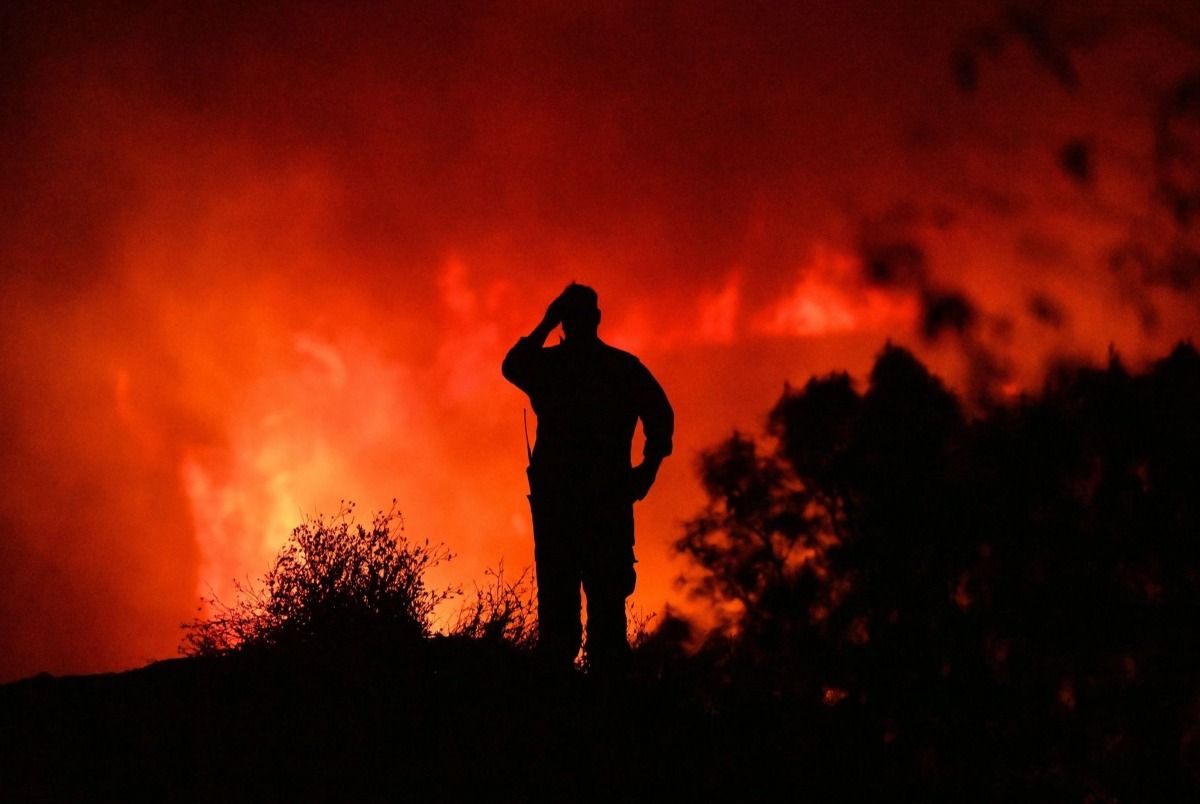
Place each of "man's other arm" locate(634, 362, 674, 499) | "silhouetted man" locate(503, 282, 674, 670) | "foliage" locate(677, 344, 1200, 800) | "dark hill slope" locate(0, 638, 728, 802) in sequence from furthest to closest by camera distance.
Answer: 1. "foliage" locate(677, 344, 1200, 800)
2. "man's other arm" locate(634, 362, 674, 499)
3. "silhouetted man" locate(503, 282, 674, 670)
4. "dark hill slope" locate(0, 638, 728, 802)

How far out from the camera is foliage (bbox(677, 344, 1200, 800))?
58.1 ft

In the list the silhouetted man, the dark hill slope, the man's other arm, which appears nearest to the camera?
the dark hill slope

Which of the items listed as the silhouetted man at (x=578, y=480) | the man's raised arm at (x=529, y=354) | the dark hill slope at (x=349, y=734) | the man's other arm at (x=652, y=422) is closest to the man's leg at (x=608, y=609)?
the silhouetted man at (x=578, y=480)

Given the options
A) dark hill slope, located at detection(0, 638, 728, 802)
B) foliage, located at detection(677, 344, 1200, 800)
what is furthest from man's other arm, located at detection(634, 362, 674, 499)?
foliage, located at detection(677, 344, 1200, 800)

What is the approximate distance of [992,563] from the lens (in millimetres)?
19516

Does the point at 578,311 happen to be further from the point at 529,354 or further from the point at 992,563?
the point at 992,563

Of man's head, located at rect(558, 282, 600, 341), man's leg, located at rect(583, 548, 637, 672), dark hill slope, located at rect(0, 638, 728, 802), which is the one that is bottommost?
dark hill slope, located at rect(0, 638, 728, 802)

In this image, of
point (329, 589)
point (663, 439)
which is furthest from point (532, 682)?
point (329, 589)

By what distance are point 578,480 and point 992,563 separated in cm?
1605

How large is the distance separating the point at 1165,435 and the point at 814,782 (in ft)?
59.3

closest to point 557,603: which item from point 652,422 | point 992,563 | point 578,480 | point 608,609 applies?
point 608,609

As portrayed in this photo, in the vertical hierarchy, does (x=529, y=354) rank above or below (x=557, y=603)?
above

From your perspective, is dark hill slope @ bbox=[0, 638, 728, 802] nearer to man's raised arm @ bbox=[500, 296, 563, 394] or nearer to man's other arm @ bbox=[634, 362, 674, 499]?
man's other arm @ bbox=[634, 362, 674, 499]

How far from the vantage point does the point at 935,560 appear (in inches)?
769
